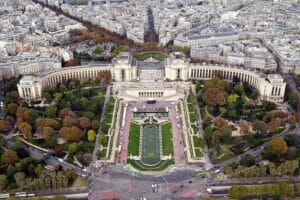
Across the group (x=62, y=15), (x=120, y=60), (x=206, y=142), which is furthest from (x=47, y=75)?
(x=62, y=15)

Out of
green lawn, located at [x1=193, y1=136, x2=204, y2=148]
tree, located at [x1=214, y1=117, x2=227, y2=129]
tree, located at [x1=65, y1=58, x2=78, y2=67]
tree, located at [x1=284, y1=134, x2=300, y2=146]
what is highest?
tree, located at [x1=65, y1=58, x2=78, y2=67]

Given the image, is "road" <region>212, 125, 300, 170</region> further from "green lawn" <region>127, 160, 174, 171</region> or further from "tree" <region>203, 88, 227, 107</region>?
"tree" <region>203, 88, 227, 107</region>

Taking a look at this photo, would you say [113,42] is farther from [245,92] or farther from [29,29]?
[245,92]

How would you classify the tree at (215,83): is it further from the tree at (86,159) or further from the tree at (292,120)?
the tree at (86,159)

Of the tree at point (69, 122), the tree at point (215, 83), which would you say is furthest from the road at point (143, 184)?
the tree at point (215, 83)

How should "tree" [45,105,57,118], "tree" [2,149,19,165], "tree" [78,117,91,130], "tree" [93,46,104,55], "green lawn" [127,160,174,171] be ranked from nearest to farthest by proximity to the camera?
"tree" [2,149,19,165], "green lawn" [127,160,174,171], "tree" [78,117,91,130], "tree" [45,105,57,118], "tree" [93,46,104,55]

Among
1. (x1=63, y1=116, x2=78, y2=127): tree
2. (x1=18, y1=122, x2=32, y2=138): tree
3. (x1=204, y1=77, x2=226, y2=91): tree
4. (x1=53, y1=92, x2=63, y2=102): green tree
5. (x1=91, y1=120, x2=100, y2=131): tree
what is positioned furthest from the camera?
(x1=204, y1=77, x2=226, y2=91): tree

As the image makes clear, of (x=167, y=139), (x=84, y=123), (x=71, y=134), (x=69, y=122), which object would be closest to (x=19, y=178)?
(x=71, y=134)

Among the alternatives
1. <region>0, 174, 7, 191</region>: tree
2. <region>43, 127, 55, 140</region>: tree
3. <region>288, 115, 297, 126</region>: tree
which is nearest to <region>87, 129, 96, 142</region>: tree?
<region>43, 127, 55, 140</region>: tree
